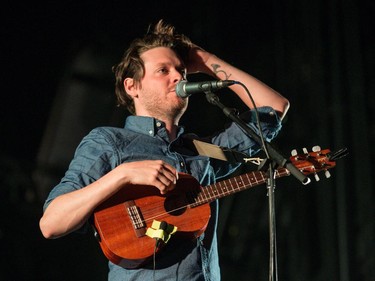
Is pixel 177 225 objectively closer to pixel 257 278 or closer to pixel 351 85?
pixel 257 278

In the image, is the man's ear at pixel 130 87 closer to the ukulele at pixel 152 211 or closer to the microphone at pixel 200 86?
the microphone at pixel 200 86

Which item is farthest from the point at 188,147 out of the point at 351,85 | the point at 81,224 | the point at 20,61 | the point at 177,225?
the point at 351,85

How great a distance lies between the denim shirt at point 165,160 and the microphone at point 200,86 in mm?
307

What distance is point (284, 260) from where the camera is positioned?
3656 mm

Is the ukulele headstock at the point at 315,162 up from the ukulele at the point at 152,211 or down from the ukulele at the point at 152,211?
up

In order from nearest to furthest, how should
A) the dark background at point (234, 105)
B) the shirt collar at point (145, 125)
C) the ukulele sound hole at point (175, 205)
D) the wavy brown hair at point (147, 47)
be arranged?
the ukulele sound hole at point (175, 205) → the shirt collar at point (145, 125) → the wavy brown hair at point (147, 47) → the dark background at point (234, 105)

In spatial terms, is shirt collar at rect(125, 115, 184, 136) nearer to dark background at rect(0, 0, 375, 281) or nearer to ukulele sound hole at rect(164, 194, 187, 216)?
ukulele sound hole at rect(164, 194, 187, 216)

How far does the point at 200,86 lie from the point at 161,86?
516mm

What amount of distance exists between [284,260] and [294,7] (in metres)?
1.91

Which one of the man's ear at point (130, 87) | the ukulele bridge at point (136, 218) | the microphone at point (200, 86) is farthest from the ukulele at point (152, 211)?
the man's ear at point (130, 87)

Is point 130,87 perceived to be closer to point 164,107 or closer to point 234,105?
point 164,107

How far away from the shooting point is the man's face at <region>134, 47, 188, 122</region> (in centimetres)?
257

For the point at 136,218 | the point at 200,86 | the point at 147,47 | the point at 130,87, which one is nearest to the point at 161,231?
the point at 136,218

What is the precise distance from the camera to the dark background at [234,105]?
3088 millimetres
